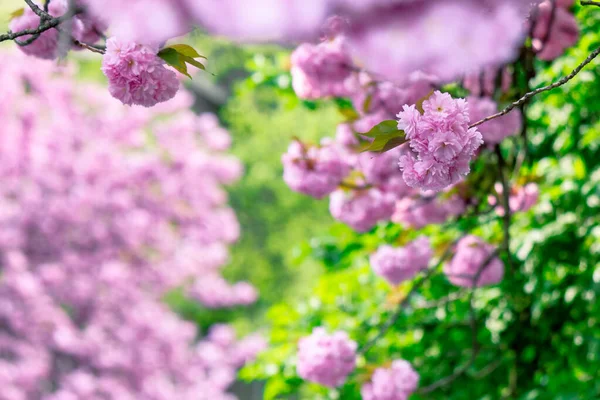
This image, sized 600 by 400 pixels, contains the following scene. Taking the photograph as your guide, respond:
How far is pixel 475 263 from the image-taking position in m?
2.52

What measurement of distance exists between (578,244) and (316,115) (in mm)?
8586

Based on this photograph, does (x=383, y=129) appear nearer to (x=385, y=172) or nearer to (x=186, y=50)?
(x=186, y=50)

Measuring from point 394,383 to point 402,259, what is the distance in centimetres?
46

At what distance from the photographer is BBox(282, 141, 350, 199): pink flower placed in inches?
98.8

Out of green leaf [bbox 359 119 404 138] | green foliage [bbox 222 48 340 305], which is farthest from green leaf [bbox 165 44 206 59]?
green foliage [bbox 222 48 340 305]

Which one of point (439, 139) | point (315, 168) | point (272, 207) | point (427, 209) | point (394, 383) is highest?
point (272, 207)

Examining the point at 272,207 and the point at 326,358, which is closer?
the point at 326,358

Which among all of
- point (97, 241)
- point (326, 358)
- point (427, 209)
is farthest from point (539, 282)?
point (97, 241)

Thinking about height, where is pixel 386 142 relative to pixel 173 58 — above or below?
below

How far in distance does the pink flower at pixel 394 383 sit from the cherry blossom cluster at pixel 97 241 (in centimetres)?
503

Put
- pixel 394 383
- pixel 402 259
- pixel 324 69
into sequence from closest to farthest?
pixel 394 383
pixel 324 69
pixel 402 259

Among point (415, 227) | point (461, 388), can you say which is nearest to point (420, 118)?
point (415, 227)

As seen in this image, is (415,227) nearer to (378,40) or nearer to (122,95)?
(122,95)

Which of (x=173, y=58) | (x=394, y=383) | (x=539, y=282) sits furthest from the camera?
(x=539, y=282)
